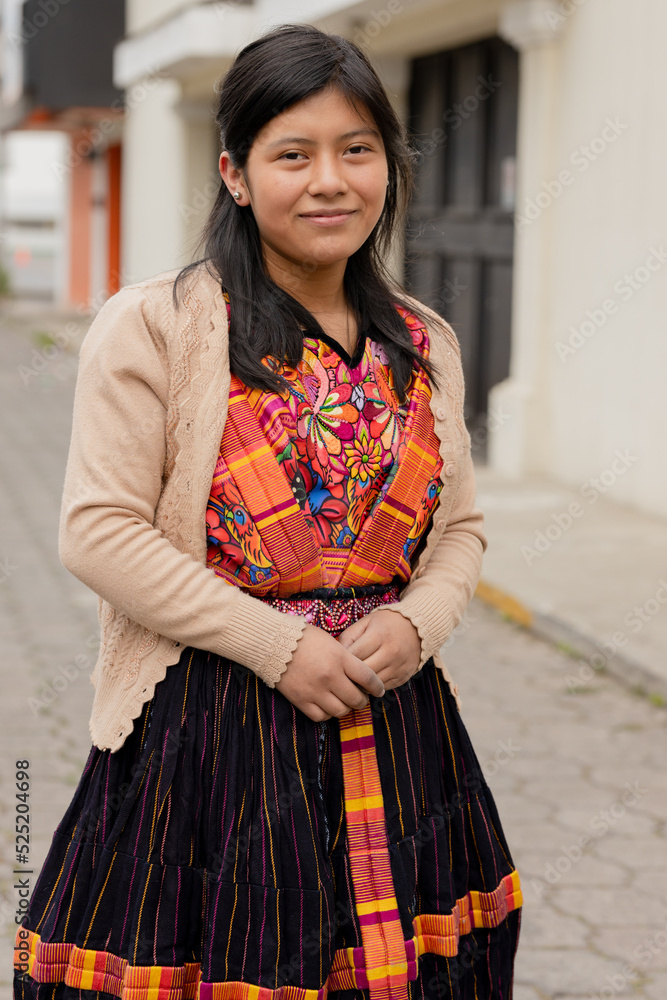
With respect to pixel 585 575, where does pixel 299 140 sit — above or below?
above

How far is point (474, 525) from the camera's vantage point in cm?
219

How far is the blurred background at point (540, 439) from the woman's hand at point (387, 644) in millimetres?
660

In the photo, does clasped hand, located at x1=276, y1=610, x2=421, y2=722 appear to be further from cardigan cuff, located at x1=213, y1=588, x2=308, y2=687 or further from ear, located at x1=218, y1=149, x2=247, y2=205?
ear, located at x1=218, y1=149, x2=247, y2=205

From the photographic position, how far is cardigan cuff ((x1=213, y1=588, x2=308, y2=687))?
1803mm

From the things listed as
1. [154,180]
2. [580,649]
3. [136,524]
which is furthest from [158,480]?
[154,180]

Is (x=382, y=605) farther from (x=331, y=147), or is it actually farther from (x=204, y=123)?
(x=204, y=123)

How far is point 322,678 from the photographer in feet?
5.96

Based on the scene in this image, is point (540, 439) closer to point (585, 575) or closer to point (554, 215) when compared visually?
point (554, 215)

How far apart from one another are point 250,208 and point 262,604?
0.59m

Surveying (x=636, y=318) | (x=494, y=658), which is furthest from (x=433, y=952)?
(x=636, y=318)

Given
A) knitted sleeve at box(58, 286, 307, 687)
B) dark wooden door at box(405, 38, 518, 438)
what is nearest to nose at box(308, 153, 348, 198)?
knitted sleeve at box(58, 286, 307, 687)

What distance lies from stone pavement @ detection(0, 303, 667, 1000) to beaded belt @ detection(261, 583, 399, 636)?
1.33 metres

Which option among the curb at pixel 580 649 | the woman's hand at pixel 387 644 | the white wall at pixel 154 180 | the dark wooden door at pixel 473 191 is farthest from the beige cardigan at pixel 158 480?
the white wall at pixel 154 180

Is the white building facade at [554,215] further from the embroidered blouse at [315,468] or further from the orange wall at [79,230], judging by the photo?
the orange wall at [79,230]
